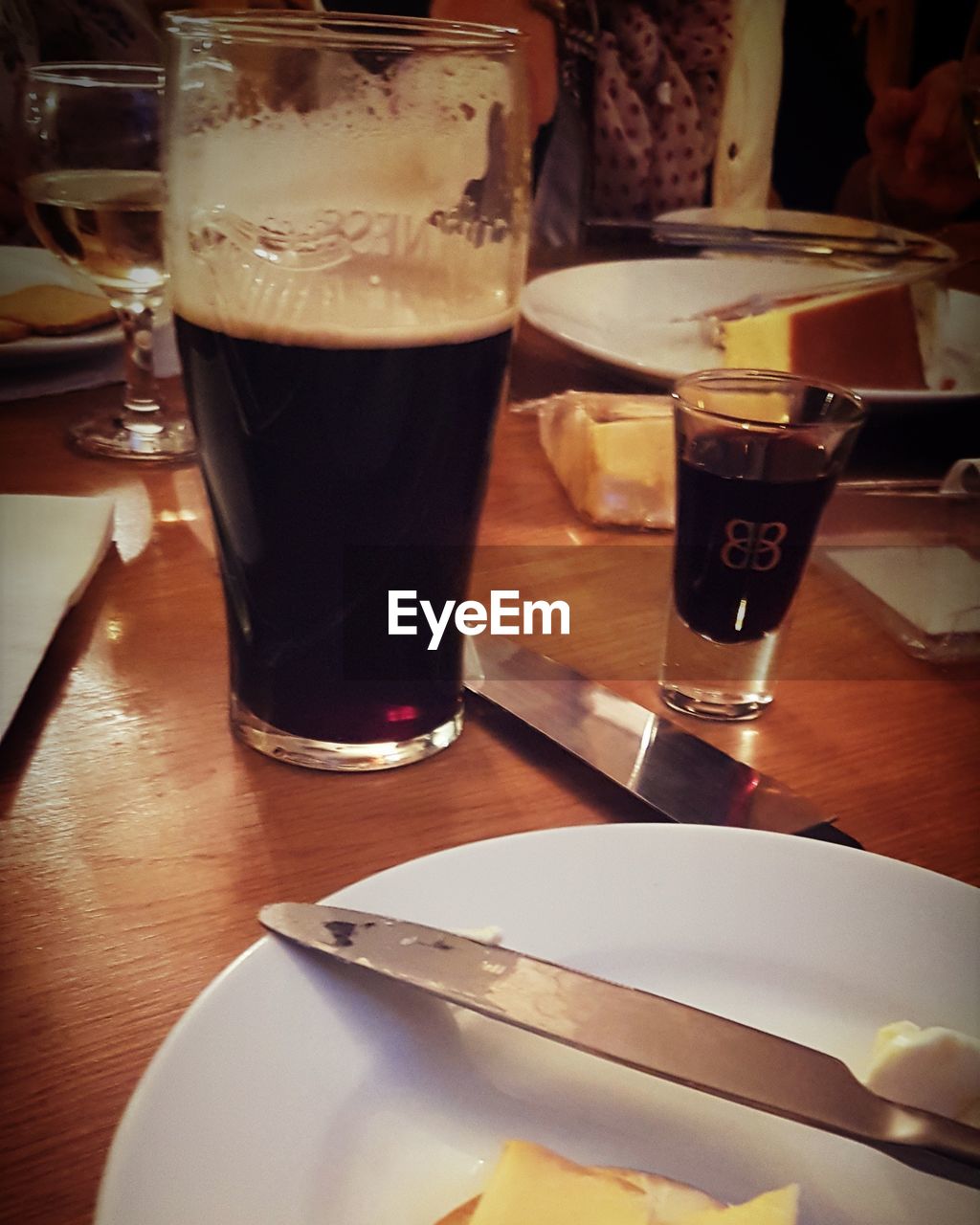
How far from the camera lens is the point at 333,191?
33 cm

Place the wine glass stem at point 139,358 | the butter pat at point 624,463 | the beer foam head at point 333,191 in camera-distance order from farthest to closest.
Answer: the wine glass stem at point 139,358
the butter pat at point 624,463
the beer foam head at point 333,191

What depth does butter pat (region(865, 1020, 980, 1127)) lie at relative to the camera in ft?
0.78

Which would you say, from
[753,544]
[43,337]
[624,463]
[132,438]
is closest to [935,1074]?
[753,544]

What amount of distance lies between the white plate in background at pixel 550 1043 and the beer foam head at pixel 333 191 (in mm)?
177

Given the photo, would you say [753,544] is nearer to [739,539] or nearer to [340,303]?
[739,539]

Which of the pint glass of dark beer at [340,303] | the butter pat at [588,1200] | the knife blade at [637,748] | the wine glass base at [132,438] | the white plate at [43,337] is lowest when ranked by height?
the knife blade at [637,748]

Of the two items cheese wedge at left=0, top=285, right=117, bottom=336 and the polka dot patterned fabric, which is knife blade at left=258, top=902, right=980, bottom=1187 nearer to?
cheese wedge at left=0, top=285, right=117, bottom=336

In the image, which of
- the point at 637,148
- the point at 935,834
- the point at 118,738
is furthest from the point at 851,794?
the point at 637,148

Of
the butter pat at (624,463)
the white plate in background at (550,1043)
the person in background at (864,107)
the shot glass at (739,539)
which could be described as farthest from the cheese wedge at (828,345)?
the person in background at (864,107)

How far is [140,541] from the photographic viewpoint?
0.54 metres

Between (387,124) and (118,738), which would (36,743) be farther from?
(387,124)

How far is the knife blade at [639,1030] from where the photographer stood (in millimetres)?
219

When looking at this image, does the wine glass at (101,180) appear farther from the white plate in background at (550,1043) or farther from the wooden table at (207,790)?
the white plate in background at (550,1043)

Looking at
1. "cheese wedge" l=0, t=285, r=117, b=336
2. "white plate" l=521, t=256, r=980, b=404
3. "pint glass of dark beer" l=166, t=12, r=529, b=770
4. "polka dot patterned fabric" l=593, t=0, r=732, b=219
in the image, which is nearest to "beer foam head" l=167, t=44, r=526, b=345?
"pint glass of dark beer" l=166, t=12, r=529, b=770
